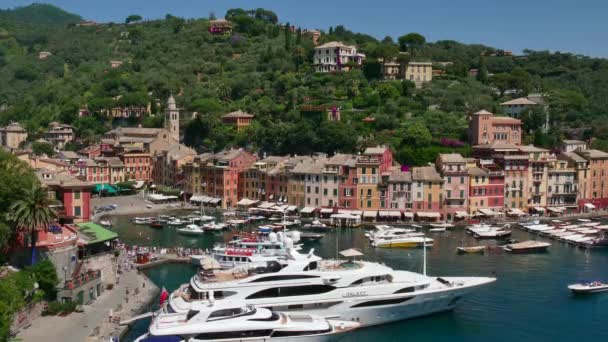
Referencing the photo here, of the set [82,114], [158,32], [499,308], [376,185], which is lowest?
[499,308]

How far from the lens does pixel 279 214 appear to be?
7875 cm

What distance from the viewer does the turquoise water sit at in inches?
1544

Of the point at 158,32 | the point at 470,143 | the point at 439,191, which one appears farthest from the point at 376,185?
the point at 158,32

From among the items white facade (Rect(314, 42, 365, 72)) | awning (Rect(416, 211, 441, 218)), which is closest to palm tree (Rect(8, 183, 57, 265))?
awning (Rect(416, 211, 441, 218))

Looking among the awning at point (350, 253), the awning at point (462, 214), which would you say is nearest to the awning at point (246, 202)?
the awning at point (462, 214)

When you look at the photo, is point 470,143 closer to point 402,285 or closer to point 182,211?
point 182,211

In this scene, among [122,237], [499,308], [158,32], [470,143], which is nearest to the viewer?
[499,308]

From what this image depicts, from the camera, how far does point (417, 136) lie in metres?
90.2

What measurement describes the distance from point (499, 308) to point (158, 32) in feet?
512

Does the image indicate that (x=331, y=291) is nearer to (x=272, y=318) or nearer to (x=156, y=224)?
(x=272, y=318)

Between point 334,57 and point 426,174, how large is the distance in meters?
55.8

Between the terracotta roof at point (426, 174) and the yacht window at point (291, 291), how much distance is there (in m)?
39.4

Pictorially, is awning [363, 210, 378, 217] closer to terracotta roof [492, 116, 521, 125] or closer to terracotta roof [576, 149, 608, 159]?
terracotta roof [492, 116, 521, 125]

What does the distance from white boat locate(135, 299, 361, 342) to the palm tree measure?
8694 millimetres
